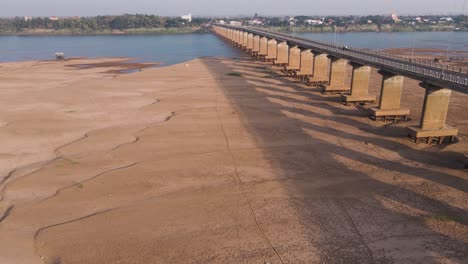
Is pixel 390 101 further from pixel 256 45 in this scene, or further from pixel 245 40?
pixel 245 40

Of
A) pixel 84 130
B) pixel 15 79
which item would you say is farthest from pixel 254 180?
pixel 15 79

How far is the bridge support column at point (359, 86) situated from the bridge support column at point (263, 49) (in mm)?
41768

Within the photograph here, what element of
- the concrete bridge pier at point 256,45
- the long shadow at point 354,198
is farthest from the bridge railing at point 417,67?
the concrete bridge pier at point 256,45

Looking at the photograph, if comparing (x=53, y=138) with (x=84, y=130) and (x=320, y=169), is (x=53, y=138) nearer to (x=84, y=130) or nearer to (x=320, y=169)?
(x=84, y=130)

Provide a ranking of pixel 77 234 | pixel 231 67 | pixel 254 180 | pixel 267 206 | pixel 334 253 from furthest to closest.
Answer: pixel 231 67 → pixel 254 180 → pixel 267 206 → pixel 77 234 → pixel 334 253

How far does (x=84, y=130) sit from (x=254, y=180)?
15.5 metres

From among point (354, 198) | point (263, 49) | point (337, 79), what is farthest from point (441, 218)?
point (263, 49)

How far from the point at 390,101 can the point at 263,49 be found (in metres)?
51.3

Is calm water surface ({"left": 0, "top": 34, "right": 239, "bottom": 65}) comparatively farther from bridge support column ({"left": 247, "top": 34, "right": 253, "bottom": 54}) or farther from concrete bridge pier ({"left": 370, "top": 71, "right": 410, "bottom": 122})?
concrete bridge pier ({"left": 370, "top": 71, "right": 410, "bottom": 122})

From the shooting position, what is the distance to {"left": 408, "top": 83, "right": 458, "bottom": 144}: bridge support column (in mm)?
25406

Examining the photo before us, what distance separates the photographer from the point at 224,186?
19.3 metres

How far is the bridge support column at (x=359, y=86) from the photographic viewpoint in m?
36.5

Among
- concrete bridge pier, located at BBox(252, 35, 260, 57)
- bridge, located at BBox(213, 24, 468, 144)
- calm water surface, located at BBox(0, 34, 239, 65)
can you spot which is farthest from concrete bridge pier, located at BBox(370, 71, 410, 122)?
concrete bridge pier, located at BBox(252, 35, 260, 57)

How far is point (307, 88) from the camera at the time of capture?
46.2m
